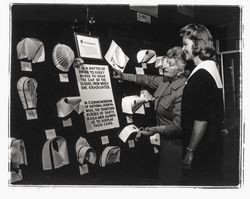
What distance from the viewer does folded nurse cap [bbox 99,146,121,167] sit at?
228 cm

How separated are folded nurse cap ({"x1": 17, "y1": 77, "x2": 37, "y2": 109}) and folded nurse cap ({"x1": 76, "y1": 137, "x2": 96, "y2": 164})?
0.38 meters

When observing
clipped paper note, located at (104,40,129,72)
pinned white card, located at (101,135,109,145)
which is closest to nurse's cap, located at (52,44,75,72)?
clipped paper note, located at (104,40,129,72)

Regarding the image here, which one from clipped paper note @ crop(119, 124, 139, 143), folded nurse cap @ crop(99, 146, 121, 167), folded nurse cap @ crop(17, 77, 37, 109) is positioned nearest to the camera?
folded nurse cap @ crop(17, 77, 37, 109)

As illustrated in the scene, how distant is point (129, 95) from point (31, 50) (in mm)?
730

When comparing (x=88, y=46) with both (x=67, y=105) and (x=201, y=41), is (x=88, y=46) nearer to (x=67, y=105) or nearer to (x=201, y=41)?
(x=67, y=105)

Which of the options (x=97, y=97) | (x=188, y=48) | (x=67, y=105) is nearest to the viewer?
(x=67, y=105)

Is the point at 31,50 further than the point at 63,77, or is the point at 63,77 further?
the point at 63,77

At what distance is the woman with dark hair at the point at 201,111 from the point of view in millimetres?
2309

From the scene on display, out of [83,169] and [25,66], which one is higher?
[25,66]

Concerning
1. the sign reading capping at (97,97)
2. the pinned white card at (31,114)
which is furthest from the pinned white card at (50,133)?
the sign reading capping at (97,97)

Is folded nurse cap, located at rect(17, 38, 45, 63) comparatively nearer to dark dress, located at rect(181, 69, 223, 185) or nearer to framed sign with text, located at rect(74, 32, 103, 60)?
framed sign with text, located at rect(74, 32, 103, 60)

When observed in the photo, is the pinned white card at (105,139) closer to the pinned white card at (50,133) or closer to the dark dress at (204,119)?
the pinned white card at (50,133)

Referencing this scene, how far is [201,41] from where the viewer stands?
2350 millimetres

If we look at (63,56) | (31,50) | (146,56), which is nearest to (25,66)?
(31,50)
